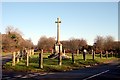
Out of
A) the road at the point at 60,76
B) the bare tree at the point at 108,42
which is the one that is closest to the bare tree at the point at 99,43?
the bare tree at the point at 108,42

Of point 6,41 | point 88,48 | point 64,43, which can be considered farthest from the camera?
point 64,43

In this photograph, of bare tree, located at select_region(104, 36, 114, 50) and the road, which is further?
bare tree, located at select_region(104, 36, 114, 50)

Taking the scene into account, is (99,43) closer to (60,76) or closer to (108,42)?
(108,42)

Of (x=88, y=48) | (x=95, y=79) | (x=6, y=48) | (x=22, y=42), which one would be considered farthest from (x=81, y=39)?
(x=95, y=79)

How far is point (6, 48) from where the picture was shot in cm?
6950

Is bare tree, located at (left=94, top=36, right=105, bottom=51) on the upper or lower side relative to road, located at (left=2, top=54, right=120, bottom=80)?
Answer: upper

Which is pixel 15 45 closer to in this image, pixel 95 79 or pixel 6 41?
pixel 6 41

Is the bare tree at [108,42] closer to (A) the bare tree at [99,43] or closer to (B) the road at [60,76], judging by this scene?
(A) the bare tree at [99,43]

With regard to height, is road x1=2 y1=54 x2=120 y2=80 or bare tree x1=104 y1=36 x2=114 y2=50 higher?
bare tree x1=104 y1=36 x2=114 y2=50

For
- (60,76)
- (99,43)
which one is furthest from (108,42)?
(60,76)

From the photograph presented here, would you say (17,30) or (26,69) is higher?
(17,30)

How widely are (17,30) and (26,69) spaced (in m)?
61.0

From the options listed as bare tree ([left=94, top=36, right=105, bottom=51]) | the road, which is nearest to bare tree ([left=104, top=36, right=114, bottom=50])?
bare tree ([left=94, top=36, right=105, bottom=51])

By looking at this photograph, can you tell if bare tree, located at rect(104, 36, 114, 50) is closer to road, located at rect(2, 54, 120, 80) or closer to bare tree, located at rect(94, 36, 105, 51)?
bare tree, located at rect(94, 36, 105, 51)
